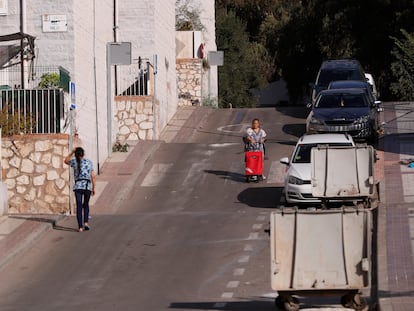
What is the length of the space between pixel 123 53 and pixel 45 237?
944 centimetres

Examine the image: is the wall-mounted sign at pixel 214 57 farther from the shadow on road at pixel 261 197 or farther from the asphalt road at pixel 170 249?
the shadow on road at pixel 261 197

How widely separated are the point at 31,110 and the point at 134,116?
7819 mm

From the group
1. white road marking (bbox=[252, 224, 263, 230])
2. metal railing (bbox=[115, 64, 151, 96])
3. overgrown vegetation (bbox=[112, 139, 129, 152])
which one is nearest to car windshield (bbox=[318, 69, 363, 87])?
metal railing (bbox=[115, 64, 151, 96])

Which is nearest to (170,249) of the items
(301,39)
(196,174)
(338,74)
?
(196,174)

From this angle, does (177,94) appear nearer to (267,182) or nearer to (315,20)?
(267,182)

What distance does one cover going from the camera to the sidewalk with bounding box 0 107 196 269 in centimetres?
1970

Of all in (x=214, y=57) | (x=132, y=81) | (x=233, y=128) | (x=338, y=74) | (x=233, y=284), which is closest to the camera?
(x=233, y=284)

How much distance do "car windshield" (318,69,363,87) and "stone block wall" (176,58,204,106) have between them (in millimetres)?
5565

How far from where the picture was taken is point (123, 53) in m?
→ 29.0

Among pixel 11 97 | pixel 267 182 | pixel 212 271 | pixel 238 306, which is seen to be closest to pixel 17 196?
pixel 11 97

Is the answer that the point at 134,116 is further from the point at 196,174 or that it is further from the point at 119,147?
the point at 196,174

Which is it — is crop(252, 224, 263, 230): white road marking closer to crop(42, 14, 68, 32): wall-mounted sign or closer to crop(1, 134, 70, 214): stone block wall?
crop(1, 134, 70, 214): stone block wall

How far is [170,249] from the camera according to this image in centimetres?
1911

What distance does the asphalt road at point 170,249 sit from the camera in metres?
15.4
